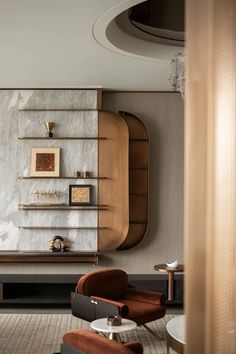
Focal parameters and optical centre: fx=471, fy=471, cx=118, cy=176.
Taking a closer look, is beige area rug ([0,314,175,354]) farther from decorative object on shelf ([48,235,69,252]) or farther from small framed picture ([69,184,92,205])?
small framed picture ([69,184,92,205])

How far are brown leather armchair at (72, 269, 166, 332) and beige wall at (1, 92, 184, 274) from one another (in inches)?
45.1

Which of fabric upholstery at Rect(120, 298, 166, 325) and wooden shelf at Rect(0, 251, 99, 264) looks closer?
fabric upholstery at Rect(120, 298, 166, 325)

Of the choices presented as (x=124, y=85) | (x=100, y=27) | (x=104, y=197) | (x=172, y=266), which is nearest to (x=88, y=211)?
(x=104, y=197)

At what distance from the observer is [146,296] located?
14.2 ft

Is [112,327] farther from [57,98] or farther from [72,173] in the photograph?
[57,98]

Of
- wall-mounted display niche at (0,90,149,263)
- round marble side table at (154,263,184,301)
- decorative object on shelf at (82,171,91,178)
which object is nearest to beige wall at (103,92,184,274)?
wall-mounted display niche at (0,90,149,263)

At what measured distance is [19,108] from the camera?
5.57m

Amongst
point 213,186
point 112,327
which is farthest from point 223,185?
point 112,327

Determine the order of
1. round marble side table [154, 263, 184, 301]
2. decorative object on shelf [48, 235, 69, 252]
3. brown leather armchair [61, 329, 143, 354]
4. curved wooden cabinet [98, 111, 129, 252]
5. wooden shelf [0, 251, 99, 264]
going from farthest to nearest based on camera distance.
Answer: curved wooden cabinet [98, 111, 129, 252] < decorative object on shelf [48, 235, 69, 252] < wooden shelf [0, 251, 99, 264] < round marble side table [154, 263, 184, 301] < brown leather armchair [61, 329, 143, 354]

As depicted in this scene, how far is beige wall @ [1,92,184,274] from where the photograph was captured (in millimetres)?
5668

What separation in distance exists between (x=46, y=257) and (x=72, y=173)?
1020 millimetres

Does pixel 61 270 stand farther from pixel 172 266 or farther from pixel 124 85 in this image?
pixel 124 85

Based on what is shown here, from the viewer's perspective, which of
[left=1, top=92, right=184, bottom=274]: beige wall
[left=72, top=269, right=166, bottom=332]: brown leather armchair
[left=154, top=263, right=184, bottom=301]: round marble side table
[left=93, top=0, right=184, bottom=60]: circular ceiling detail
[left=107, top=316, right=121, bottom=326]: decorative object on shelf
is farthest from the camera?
[left=1, top=92, right=184, bottom=274]: beige wall

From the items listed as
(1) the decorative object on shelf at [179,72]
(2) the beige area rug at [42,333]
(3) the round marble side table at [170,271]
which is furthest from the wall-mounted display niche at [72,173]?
(1) the decorative object on shelf at [179,72]
